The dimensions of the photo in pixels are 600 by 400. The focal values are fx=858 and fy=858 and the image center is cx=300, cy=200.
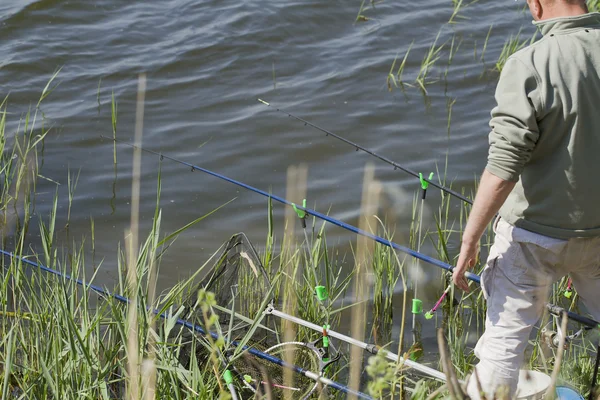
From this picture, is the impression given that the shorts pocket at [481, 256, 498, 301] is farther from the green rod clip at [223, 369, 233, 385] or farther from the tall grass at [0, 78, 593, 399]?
the green rod clip at [223, 369, 233, 385]

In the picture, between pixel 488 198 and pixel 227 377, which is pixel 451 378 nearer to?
pixel 488 198

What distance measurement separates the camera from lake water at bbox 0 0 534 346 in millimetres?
5395

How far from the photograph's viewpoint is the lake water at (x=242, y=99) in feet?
17.7

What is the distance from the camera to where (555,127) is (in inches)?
93.0

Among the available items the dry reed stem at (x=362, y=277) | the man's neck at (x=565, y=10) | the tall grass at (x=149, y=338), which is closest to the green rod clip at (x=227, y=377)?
the tall grass at (x=149, y=338)

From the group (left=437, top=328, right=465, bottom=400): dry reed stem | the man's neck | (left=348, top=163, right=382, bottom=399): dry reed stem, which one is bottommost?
(left=348, top=163, right=382, bottom=399): dry reed stem

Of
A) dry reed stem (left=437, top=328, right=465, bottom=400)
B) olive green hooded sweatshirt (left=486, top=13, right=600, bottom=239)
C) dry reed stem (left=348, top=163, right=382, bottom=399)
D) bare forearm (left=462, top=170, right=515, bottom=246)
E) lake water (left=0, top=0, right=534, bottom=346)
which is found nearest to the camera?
dry reed stem (left=437, top=328, right=465, bottom=400)

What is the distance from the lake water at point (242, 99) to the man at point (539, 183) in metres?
1.88

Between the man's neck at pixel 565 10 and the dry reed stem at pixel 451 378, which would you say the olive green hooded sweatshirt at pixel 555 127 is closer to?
the man's neck at pixel 565 10

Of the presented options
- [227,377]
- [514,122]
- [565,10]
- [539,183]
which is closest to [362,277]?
[227,377]

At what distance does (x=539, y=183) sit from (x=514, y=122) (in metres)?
0.21

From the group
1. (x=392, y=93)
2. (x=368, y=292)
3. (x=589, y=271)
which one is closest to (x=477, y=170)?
(x=392, y=93)

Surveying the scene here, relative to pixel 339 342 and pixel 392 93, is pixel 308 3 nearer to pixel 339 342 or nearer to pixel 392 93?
pixel 392 93

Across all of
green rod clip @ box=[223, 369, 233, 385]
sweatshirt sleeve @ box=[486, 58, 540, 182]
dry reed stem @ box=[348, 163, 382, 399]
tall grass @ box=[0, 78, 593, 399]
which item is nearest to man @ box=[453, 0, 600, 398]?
sweatshirt sleeve @ box=[486, 58, 540, 182]
